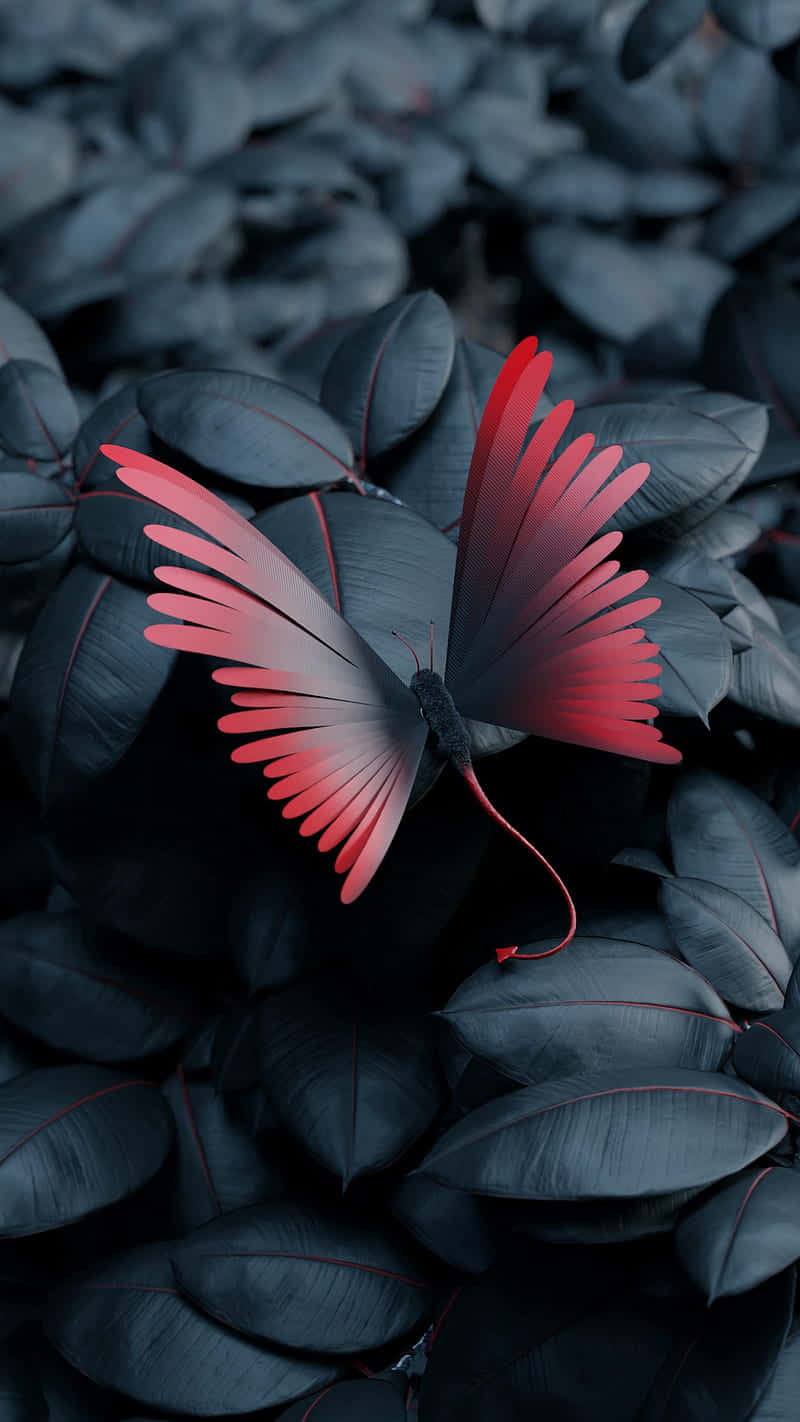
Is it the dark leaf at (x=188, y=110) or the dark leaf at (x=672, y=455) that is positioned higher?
the dark leaf at (x=188, y=110)

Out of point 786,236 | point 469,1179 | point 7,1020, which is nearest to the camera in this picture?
point 469,1179

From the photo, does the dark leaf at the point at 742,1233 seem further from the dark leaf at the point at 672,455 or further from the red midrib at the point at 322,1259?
the dark leaf at the point at 672,455

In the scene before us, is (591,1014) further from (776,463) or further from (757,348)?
(757,348)

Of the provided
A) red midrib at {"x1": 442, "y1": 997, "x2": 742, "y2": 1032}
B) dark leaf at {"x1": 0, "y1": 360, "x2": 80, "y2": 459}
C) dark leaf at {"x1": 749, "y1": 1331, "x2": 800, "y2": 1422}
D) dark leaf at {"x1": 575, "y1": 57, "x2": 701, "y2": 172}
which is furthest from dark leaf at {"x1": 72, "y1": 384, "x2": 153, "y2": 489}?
dark leaf at {"x1": 575, "y1": 57, "x2": 701, "y2": 172}

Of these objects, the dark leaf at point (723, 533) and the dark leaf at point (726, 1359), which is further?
the dark leaf at point (723, 533)

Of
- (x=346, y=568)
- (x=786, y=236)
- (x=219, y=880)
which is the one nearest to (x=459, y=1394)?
(x=219, y=880)

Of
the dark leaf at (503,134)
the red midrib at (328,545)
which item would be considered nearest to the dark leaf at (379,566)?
the red midrib at (328,545)

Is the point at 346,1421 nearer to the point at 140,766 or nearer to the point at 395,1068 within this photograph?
the point at 395,1068
